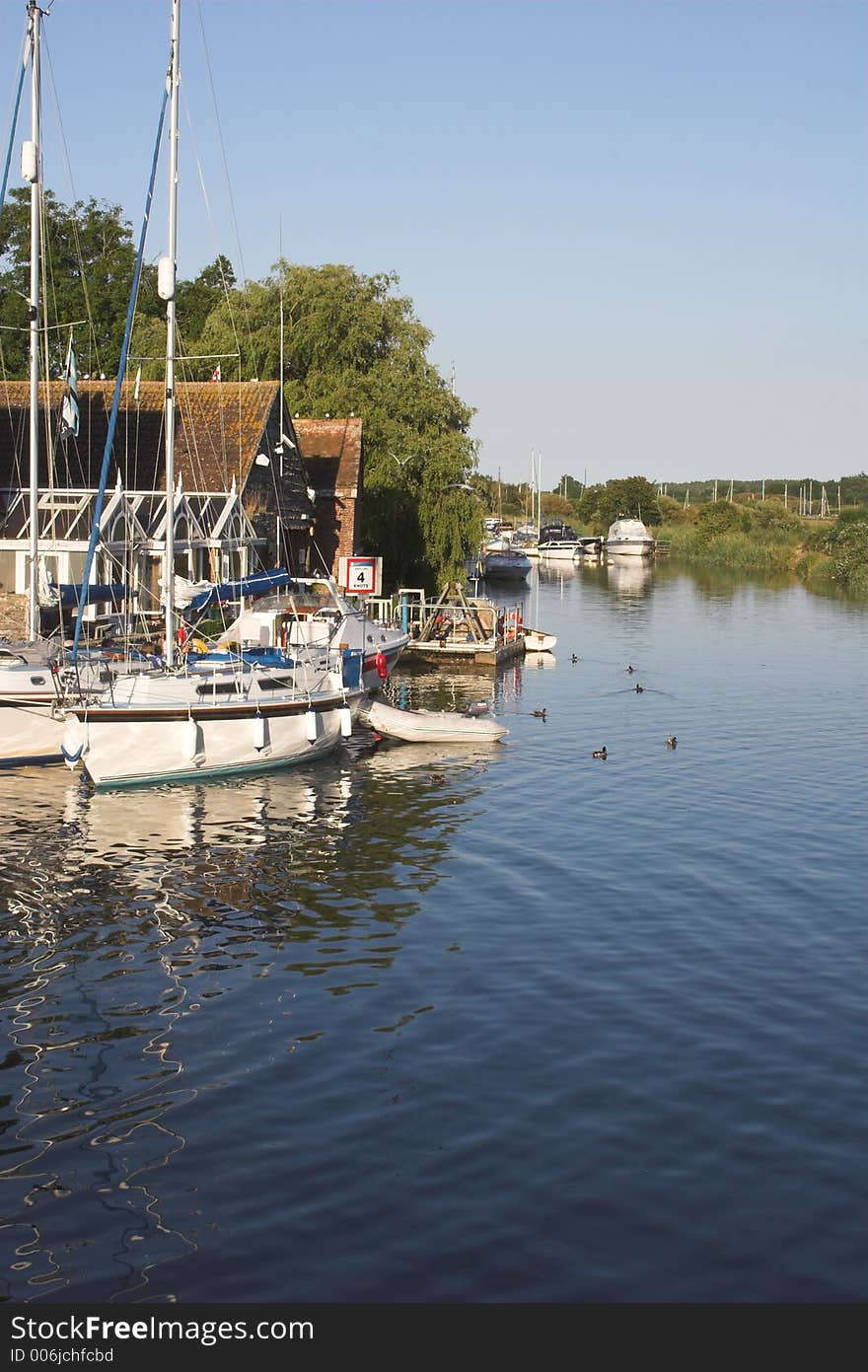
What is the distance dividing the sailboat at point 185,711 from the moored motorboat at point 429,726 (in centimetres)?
281

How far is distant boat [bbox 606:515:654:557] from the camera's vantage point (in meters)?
154

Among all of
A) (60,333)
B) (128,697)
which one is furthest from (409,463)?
(128,697)

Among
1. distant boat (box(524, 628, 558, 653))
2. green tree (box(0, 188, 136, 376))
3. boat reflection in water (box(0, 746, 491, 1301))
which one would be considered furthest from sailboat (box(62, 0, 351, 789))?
green tree (box(0, 188, 136, 376))

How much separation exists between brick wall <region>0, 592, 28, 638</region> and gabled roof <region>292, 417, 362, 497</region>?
18.4 m

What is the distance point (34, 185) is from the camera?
115ft

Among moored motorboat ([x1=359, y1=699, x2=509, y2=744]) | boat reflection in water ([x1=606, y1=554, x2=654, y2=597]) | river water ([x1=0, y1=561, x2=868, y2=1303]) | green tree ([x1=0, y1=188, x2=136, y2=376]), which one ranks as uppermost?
green tree ([x1=0, y1=188, x2=136, y2=376])

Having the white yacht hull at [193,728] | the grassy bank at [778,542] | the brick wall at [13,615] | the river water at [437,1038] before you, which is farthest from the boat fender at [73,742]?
the grassy bank at [778,542]

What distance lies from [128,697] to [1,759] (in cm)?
458

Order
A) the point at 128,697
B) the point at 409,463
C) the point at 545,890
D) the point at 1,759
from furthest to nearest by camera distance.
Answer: the point at 409,463 < the point at 1,759 < the point at 128,697 < the point at 545,890

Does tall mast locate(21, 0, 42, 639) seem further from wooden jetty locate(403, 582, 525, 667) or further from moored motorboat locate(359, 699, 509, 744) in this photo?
wooden jetty locate(403, 582, 525, 667)

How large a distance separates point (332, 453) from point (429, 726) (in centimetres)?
2720

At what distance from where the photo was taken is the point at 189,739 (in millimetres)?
32125

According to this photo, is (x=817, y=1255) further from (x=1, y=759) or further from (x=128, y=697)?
(x=1, y=759)

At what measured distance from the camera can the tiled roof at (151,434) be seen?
168 ft
